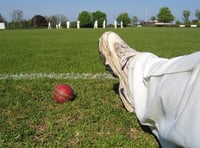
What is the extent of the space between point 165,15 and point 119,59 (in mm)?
88783

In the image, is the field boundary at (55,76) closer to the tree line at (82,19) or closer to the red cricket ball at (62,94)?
the red cricket ball at (62,94)

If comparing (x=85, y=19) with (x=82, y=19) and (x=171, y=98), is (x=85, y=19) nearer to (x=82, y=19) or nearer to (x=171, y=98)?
(x=82, y=19)

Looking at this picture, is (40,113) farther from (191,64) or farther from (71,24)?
(71,24)

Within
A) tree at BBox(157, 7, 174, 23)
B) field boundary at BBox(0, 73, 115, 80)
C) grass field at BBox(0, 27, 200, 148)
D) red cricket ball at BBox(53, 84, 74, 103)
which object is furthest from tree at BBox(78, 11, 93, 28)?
red cricket ball at BBox(53, 84, 74, 103)

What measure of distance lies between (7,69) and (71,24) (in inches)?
2511

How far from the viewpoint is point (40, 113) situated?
293 cm

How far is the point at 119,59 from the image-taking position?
305 cm

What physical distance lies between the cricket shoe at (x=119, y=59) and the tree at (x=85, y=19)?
70.9 m

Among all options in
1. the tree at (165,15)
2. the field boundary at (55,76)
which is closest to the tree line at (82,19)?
the tree at (165,15)

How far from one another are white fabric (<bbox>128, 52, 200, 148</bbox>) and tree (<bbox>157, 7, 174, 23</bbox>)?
8862 centimetres

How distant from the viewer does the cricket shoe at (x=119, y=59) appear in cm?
280

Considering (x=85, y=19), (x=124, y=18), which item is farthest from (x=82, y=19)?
(x=124, y=18)

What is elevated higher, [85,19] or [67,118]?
[85,19]

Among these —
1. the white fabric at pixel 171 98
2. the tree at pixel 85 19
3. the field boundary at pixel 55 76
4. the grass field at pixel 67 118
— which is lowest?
the grass field at pixel 67 118
